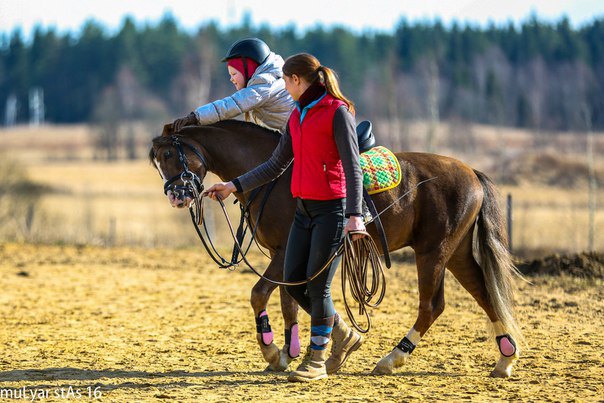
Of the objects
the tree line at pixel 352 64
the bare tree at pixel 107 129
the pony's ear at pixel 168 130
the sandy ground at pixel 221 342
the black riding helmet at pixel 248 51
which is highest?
the tree line at pixel 352 64

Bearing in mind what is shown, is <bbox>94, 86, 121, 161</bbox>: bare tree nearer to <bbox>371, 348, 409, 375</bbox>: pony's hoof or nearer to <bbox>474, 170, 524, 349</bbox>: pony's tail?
<bbox>474, 170, 524, 349</bbox>: pony's tail

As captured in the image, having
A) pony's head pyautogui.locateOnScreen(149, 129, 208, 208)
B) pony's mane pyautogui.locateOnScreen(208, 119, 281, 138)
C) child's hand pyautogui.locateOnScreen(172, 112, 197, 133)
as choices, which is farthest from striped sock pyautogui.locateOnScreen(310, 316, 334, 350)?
child's hand pyautogui.locateOnScreen(172, 112, 197, 133)

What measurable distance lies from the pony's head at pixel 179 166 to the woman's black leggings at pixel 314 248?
0.82 m

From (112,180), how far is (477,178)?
116ft

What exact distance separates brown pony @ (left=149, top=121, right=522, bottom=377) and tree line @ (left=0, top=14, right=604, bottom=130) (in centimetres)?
4531

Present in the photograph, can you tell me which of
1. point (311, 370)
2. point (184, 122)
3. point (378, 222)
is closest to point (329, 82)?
point (378, 222)

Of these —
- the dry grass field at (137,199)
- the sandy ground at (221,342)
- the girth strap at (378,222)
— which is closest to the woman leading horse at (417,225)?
the girth strap at (378,222)

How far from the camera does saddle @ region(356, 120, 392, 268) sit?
5.86 meters

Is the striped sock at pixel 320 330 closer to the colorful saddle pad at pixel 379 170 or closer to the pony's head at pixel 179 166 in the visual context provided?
the colorful saddle pad at pixel 379 170

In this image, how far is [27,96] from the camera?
254 feet

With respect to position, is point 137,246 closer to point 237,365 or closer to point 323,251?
point 237,365

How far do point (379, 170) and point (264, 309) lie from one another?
52.4 inches

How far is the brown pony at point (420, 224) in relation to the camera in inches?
236

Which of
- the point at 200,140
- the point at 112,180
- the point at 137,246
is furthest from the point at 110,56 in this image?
the point at 200,140
